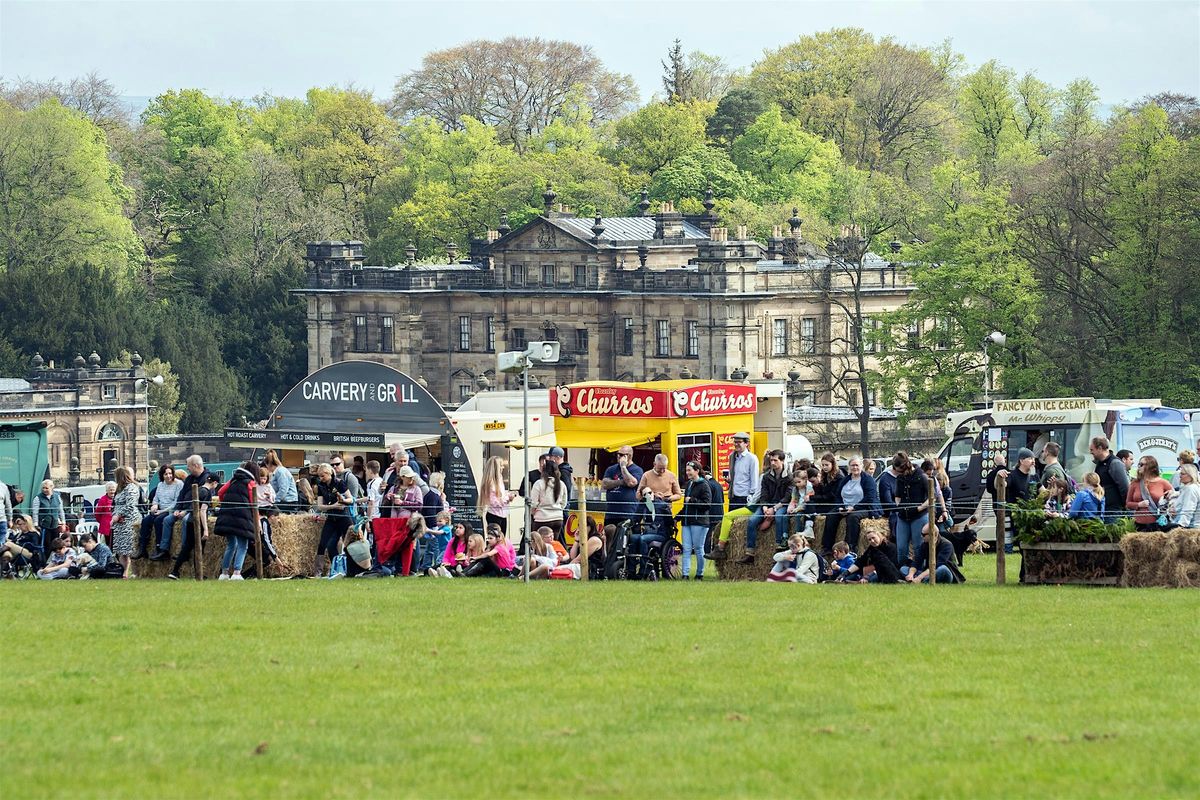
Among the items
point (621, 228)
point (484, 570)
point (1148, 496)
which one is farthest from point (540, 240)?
point (1148, 496)

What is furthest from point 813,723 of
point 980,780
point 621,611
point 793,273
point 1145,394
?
point 793,273

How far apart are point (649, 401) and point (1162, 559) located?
31.6ft

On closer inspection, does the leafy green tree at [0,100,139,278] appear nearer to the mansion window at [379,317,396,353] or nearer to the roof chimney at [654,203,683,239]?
the mansion window at [379,317,396,353]

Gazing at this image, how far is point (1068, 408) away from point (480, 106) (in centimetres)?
12648

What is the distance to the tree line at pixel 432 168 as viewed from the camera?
122 meters

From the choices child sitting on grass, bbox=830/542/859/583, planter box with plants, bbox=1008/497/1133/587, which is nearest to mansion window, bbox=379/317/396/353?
child sitting on grass, bbox=830/542/859/583

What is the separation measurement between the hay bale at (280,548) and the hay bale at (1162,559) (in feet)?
30.8

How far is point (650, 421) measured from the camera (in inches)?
1336

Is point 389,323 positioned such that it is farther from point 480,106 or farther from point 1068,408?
point 1068,408

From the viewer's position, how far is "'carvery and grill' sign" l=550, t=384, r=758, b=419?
3375 cm

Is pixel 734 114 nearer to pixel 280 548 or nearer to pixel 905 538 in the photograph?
pixel 280 548

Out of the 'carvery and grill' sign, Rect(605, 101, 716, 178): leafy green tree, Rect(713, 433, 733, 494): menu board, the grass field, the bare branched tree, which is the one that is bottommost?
the grass field

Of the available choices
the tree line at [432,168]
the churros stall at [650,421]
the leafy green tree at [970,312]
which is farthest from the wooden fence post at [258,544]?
the tree line at [432,168]

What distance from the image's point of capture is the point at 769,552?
28.2 m
